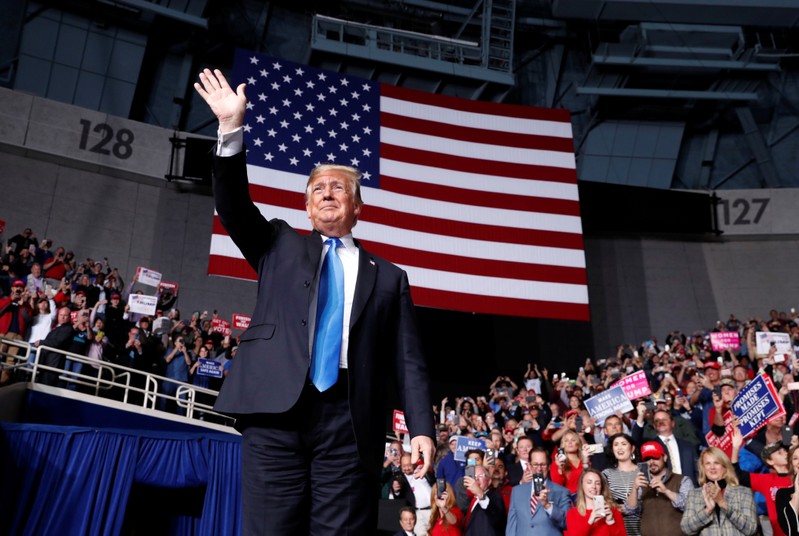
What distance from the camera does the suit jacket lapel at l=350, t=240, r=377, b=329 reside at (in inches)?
87.7

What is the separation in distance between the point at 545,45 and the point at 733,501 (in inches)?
794

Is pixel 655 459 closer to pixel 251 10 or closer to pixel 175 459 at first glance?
pixel 175 459

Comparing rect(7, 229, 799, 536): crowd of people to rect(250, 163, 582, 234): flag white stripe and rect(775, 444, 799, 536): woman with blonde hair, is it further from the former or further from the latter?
rect(250, 163, 582, 234): flag white stripe

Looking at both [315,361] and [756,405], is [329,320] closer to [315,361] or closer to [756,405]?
[315,361]

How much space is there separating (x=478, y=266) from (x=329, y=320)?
1347cm

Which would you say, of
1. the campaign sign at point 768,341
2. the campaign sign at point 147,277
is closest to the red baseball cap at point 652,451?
the campaign sign at point 768,341

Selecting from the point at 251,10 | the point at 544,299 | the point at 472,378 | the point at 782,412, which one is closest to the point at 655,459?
the point at 782,412

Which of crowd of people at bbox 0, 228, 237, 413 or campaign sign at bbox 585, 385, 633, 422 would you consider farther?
crowd of people at bbox 0, 228, 237, 413

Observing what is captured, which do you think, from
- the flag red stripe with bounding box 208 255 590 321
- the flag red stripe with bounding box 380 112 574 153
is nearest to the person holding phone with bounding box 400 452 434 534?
the flag red stripe with bounding box 208 255 590 321

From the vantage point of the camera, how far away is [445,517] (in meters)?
7.01

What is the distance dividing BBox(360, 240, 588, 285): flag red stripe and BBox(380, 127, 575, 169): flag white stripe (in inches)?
98.1

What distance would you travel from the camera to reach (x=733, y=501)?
5.41 meters

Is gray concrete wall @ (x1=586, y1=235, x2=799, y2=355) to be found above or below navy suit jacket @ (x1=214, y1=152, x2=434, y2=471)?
above

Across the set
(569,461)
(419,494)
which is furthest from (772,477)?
(419,494)
